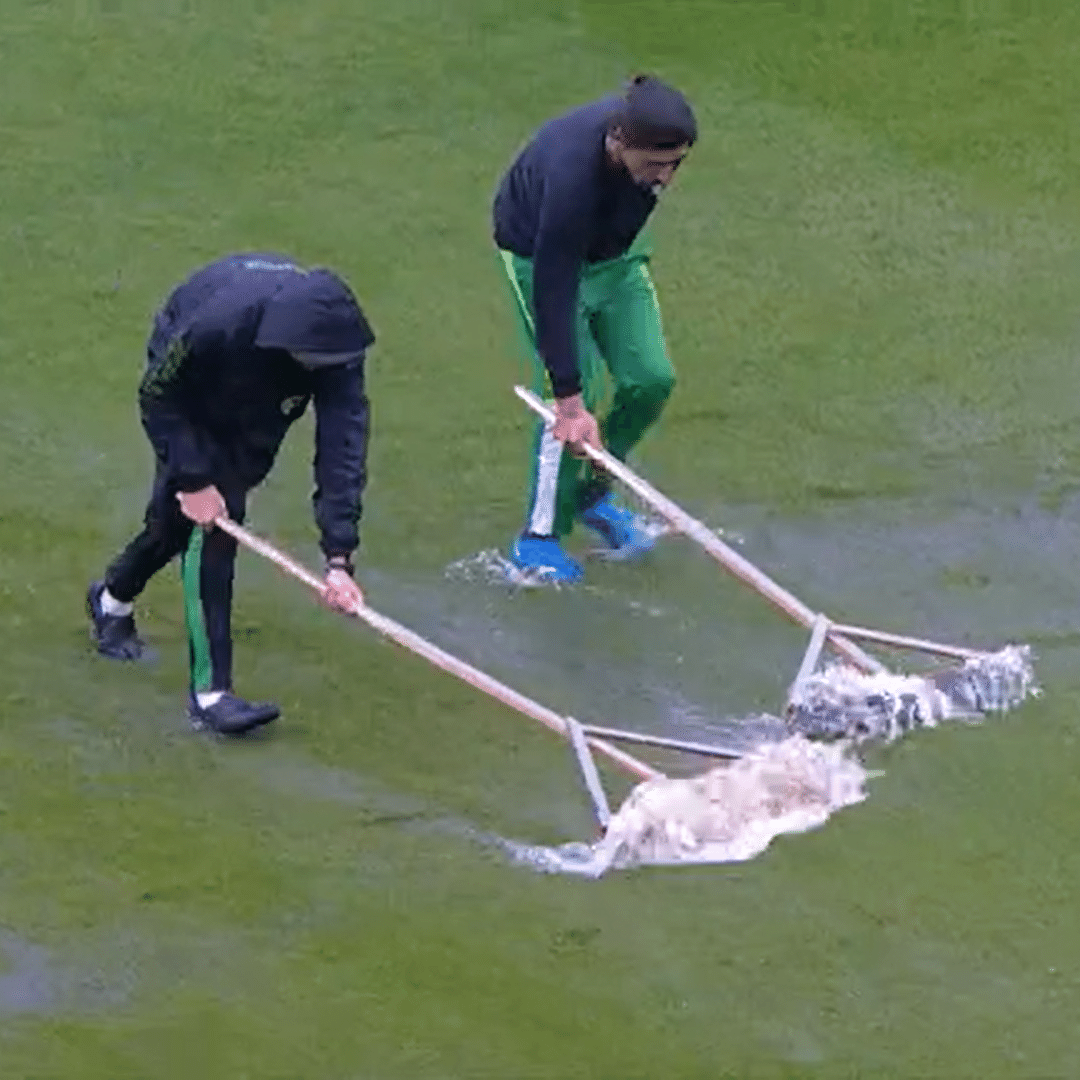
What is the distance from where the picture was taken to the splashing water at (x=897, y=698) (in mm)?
6047

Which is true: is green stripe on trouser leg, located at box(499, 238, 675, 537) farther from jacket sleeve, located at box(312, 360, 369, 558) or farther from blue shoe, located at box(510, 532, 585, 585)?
jacket sleeve, located at box(312, 360, 369, 558)

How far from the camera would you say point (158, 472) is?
621cm

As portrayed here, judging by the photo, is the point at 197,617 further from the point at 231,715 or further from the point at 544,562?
the point at 544,562

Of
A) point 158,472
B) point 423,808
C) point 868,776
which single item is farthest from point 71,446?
point 868,776

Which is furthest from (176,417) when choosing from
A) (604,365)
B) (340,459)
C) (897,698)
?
(897,698)

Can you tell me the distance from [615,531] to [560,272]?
101 centimetres

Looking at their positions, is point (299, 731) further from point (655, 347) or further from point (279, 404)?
point (655, 347)

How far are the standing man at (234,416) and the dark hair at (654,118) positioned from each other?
81 centimetres

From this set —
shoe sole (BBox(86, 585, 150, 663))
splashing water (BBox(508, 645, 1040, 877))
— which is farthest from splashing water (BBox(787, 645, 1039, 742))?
shoe sole (BBox(86, 585, 150, 663))

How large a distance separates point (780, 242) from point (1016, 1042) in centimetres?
424

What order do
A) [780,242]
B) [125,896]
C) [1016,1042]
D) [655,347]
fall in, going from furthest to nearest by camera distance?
[780,242] < [655,347] < [125,896] < [1016,1042]

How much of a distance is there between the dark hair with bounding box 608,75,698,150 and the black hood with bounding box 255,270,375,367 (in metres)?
0.85

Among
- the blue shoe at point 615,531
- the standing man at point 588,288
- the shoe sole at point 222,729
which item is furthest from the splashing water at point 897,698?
the shoe sole at point 222,729

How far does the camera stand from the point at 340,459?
602 cm
